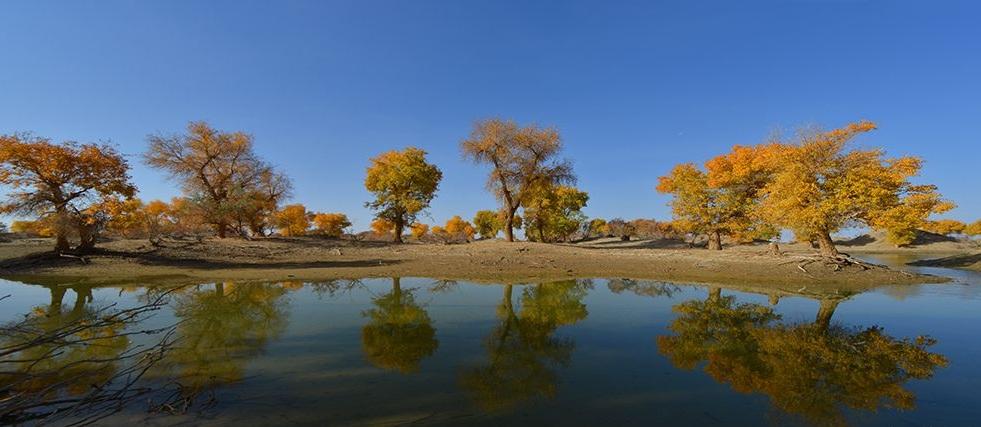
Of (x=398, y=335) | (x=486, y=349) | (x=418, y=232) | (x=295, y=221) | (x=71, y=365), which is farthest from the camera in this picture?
(x=418, y=232)

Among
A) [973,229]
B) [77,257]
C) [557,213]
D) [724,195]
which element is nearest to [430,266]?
[77,257]

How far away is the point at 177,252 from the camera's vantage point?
2489 cm

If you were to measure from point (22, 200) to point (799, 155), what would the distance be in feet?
130

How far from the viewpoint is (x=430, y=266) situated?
23.9m

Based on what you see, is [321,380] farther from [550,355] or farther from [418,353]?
[550,355]

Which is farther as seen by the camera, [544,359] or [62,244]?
[62,244]

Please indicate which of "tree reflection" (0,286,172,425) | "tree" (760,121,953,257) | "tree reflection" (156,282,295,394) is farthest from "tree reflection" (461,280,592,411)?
"tree" (760,121,953,257)

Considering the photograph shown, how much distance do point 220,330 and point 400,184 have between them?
31.8 m

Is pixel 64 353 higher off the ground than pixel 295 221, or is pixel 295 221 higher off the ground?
pixel 295 221

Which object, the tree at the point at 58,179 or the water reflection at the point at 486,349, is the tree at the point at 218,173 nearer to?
the tree at the point at 58,179

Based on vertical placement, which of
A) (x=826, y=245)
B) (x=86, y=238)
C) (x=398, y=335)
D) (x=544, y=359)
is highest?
(x=86, y=238)

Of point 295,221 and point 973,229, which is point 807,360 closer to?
point 295,221

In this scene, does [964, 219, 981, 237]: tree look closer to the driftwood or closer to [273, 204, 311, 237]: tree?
Result: [273, 204, 311, 237]: tree

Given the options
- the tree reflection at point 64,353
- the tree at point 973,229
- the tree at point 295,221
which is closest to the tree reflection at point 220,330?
the tree reflection at point 64,353
